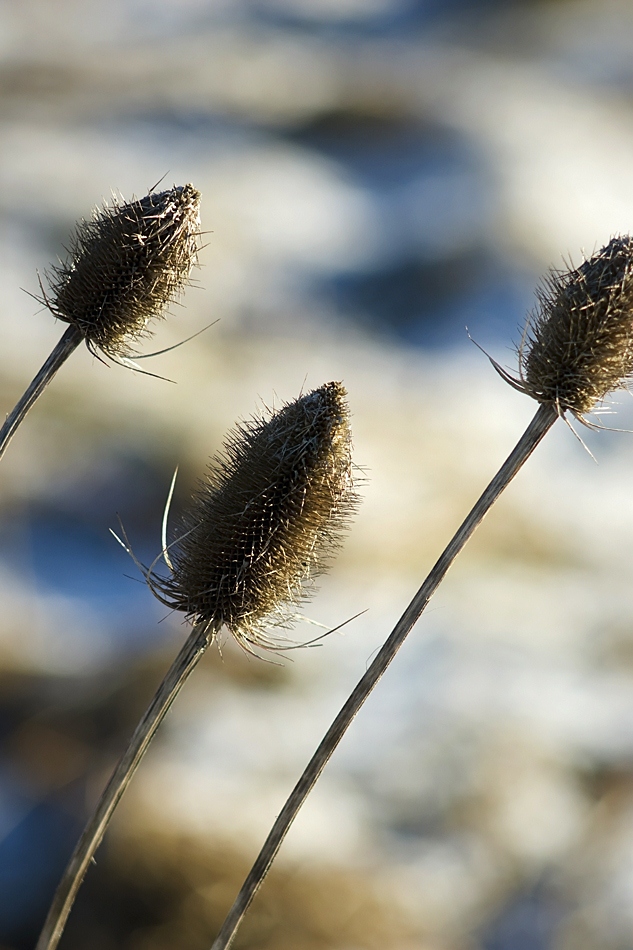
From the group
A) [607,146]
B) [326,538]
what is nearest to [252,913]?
[326,538]

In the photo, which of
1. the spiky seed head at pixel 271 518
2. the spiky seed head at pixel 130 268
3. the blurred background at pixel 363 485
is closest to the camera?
the spiky seed head at pixel 271 518

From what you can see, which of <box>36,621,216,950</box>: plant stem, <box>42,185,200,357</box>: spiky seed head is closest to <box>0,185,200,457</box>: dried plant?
<box>42,185,200,357</box>: spiky seed head

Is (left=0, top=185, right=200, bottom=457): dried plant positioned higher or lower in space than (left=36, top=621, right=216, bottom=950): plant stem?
higher

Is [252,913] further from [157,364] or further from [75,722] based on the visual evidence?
[157,364]

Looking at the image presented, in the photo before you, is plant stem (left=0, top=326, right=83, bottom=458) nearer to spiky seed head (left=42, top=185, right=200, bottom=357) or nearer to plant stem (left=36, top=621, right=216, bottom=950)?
spiky seed head (left=42, top=185, right=200, bottom=357)

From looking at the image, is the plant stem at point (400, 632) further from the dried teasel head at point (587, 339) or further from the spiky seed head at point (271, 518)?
the spiky seed head at point (271, 518)

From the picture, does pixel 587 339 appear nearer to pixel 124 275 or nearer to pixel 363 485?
pixel 363 485

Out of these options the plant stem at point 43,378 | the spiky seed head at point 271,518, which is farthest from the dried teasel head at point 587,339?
the plant stem at point 43,378

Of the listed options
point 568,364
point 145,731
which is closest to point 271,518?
point 145,731
